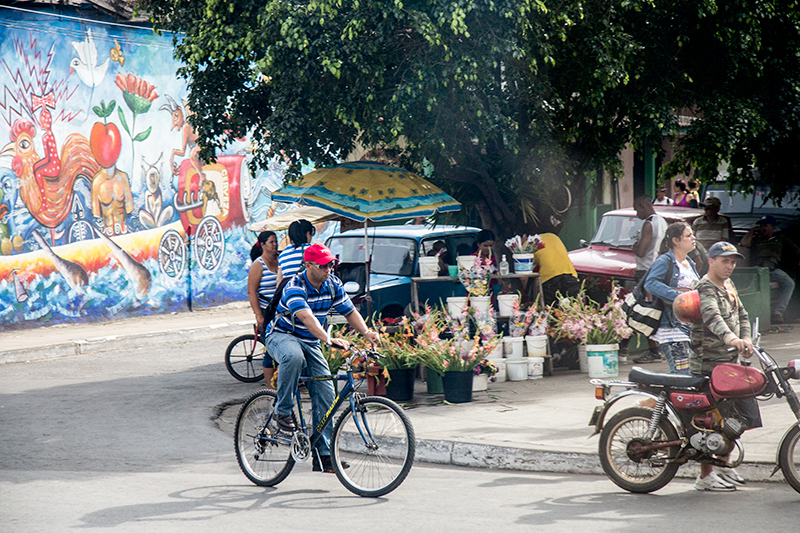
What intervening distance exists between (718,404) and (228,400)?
6019mm

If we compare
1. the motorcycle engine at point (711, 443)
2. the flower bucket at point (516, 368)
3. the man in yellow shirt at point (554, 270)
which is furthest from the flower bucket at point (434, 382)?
the motorcycle engine at point (711, 443)

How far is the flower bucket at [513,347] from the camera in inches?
421

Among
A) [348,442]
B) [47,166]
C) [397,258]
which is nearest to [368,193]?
[397,258]

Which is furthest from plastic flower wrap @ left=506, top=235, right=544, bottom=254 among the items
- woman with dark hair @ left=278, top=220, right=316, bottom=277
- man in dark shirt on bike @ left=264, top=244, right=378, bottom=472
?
man in dark shirt on bike @ left=264, top=244, right=378, bottom=472

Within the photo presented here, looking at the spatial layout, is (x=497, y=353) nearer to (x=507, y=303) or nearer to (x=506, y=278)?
(x=507, y=303)

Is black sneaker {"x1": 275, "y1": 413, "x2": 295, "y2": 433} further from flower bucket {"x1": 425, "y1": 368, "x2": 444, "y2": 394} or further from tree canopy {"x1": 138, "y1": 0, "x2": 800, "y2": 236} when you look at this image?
tree canopy {"x1": 138, "y1": 0, "x2": 800, "y2": 236}

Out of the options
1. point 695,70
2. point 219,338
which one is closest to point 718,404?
point 695,70

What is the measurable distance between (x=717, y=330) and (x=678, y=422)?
680 mm

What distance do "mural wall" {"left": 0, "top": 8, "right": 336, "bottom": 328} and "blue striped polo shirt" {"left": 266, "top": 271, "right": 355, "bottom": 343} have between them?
11296 mm

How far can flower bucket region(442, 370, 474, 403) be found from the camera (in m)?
9.28

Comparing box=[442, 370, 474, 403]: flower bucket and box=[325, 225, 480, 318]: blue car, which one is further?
box=[325, 225, 480, 318]: blue car

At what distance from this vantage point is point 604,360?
34.6ft

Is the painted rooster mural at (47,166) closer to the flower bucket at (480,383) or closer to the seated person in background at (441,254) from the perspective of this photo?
the seated person in background at (441,254)

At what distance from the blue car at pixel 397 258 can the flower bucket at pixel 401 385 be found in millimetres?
2667
